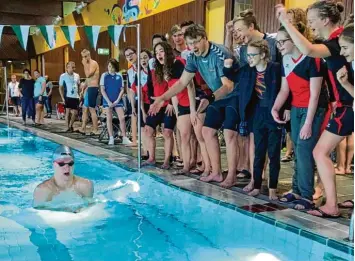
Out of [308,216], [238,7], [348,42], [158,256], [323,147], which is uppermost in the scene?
[238,7]

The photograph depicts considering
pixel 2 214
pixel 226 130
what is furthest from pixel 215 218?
pixel 2 214

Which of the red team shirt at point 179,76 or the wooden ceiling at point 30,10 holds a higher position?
the wooden ceiling at point 30,10

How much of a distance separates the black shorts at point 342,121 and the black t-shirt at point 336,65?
6 centimetres

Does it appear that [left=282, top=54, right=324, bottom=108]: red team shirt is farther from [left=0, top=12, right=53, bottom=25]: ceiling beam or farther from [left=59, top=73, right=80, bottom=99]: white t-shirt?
[left=0, top=12, right=53, bottom=25]: ceiling beam

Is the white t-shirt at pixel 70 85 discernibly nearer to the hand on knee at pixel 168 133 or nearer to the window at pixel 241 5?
the window at pixel 241 5

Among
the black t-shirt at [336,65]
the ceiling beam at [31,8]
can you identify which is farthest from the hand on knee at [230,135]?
the ceiling beam at [31,8]

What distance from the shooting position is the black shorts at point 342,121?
10.6 ft

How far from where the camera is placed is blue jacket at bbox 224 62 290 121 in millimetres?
4016

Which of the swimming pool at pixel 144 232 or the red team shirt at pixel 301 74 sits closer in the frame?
the swimming pool at pixel 144 232

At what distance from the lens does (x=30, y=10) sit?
714 inches

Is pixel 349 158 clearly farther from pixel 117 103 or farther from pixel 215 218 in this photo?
pixel 117 103

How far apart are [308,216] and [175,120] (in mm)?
2652

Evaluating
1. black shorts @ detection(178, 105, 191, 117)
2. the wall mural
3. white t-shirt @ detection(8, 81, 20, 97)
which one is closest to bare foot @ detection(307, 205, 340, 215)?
black shorts @ detection(178, 105, 191, 117)

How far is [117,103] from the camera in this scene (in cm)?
837
